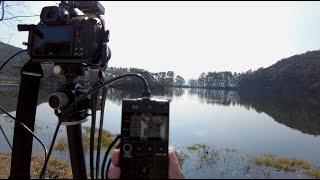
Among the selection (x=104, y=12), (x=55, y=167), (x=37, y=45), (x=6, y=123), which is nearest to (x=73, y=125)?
(x=37, y=45)

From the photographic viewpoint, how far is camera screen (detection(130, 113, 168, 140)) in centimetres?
181

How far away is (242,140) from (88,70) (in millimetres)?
20264

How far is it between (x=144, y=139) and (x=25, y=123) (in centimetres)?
134

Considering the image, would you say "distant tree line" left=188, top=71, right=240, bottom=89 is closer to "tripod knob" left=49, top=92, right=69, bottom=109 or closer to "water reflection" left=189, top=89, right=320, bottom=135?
"water reflection" left=189, top=89, right=320, bottom=135

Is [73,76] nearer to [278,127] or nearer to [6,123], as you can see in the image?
[6,123]

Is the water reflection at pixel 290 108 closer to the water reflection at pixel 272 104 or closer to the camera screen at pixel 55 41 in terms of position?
the water reflection at pixel 272 104

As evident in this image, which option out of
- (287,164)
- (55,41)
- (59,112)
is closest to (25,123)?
(59,112)

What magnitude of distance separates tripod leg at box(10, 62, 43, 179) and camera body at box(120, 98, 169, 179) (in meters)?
1.26

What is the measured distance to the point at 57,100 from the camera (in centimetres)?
241

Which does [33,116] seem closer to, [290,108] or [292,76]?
[292,76]

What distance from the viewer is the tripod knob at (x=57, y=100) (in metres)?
2.41

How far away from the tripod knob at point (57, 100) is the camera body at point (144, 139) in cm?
73

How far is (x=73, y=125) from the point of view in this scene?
2.60m

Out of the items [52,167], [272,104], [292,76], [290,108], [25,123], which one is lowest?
[290,108]
